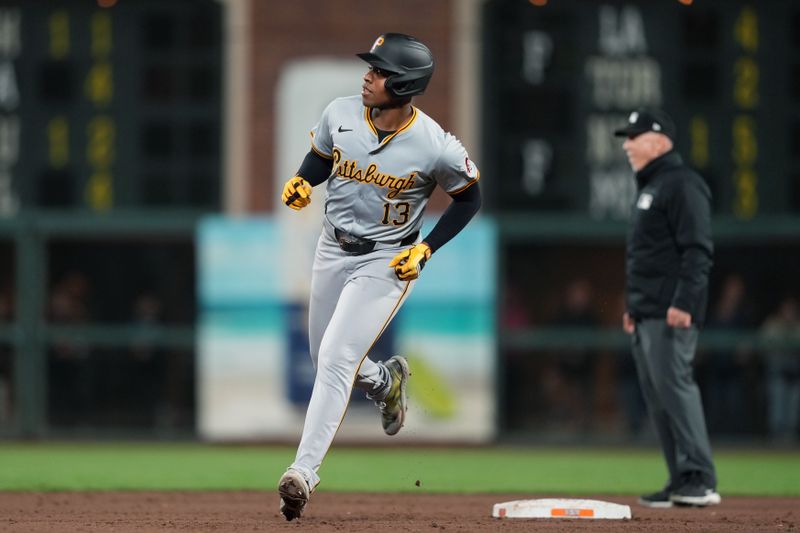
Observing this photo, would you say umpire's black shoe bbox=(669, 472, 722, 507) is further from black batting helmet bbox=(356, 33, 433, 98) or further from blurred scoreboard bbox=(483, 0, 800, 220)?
blurred scoreboard bbox=(483, 0, 800, 220)

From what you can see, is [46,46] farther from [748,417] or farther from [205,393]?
[748,417]

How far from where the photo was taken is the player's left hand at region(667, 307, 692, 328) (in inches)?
340

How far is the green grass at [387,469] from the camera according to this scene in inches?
417

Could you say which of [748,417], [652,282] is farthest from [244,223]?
[652,282]

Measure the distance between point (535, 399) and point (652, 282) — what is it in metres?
6.47

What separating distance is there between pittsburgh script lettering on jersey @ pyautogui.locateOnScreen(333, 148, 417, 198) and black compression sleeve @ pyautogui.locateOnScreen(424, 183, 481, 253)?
0.91ft

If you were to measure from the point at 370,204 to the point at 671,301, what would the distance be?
6.77 feet

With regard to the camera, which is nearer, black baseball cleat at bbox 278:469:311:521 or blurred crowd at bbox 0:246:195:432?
black baseball cleat at bbox 278:469:311:521

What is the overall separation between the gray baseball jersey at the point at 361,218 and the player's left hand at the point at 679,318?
5.25 feet

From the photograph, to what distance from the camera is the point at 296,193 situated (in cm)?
753

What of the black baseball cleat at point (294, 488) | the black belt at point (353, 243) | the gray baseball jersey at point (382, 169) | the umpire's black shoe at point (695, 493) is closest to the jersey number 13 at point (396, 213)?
the gray baseball jersey at point (382, 169)

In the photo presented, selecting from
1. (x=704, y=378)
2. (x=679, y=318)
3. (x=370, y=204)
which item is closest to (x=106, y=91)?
(x=704, y=378)

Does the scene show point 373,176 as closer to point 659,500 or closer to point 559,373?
point 659,500

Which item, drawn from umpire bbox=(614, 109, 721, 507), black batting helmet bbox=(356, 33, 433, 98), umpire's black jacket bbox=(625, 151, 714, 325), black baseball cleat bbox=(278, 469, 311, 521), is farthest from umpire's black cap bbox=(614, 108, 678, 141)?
black baseball cleat bbox=(278, 469, 311, 521)
